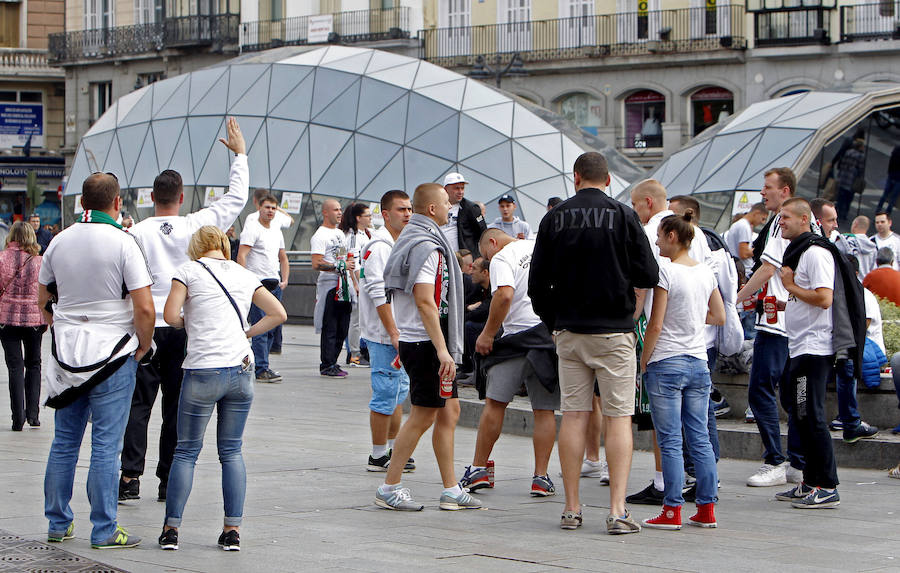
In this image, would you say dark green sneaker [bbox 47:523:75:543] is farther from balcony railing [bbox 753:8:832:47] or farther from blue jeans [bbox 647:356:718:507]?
balcony railing [bbox 753:8:832:47]

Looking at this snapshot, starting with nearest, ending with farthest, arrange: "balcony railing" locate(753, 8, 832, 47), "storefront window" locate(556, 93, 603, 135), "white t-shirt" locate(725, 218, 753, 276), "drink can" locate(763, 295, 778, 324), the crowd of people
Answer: the crowd of people < "drink can" locate(763, 295, 778, 324) < "white t-shirt" locate(725, 218, 753, 276) < "balcony railing" locate(753, 8, 832, 47) < "storefront window" locate(556, 93, 603, 135)

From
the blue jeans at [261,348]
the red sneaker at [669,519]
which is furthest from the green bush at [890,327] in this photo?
A: the blue jeans at [261,348]

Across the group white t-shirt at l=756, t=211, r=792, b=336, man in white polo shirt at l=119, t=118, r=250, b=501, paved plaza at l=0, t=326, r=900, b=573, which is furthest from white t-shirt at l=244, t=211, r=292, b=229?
white t-shirt at l=756, t=211, r=792, b=336

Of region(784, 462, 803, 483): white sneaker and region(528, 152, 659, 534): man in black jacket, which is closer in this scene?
region(528, 152, 659, 534): man in black jacket

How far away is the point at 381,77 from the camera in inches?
1180

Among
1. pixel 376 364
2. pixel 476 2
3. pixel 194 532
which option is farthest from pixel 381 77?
pixel 194 532

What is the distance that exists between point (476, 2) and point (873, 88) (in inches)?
972

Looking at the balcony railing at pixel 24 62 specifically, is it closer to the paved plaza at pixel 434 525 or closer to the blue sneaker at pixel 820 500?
the paved plaza at pixel 434 525

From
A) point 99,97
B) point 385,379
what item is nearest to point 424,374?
point 385,379

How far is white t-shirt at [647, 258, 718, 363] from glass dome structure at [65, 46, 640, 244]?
792 inches

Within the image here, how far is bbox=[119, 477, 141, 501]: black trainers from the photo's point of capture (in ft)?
26.4

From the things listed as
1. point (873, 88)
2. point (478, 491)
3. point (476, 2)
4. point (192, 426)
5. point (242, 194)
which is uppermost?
point (476, 2)

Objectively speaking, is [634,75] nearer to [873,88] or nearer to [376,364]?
[873,88]

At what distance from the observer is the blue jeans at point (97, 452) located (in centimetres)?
668
